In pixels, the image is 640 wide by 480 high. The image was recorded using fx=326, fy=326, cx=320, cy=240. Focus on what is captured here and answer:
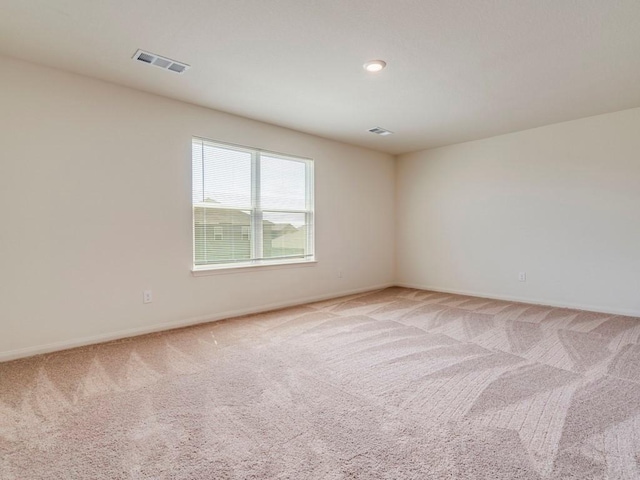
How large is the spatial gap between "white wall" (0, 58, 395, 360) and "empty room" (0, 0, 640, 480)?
19 mm

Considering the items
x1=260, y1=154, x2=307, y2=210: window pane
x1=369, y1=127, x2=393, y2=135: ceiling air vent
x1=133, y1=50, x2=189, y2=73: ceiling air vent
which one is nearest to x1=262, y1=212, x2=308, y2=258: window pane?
x1=260, y1=154, x2=307, y2=210: window pane

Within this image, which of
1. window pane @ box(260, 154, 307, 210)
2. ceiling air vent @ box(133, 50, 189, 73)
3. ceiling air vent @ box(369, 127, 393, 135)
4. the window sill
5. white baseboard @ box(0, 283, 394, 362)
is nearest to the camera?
ceiling air vent @ box(133, 50, 189, 73)

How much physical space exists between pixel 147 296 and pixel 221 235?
1052 millimetres

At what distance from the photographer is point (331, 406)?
2020 millimetres

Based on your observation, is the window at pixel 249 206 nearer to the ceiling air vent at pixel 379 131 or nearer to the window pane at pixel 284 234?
the window pane at pixel 284 234

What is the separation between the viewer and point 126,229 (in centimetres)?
323

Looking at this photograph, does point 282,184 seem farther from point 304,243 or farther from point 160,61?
point 160,61

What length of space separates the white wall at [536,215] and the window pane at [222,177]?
128 inches

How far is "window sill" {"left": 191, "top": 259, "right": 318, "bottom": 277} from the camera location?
3746 mm

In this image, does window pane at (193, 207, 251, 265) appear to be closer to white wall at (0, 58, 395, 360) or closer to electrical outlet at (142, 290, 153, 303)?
white wall at (0, 58, 395, 360)

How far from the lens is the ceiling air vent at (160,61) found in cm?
264

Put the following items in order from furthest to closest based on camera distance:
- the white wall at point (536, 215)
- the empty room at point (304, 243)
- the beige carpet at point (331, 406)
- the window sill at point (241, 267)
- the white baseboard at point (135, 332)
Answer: the white wall at point (536, 215)
the window sill at point (241, 267)
the white baseboard at point (135, 332)
the empty room at point (304, 243)
the beige carpet at point (331, 406)

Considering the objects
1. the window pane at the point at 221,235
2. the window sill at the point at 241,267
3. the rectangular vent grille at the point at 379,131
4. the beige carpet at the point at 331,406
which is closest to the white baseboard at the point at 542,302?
the beige carpet at the point at 331,406

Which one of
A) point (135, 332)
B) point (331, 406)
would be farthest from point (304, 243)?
point (331, 406)
